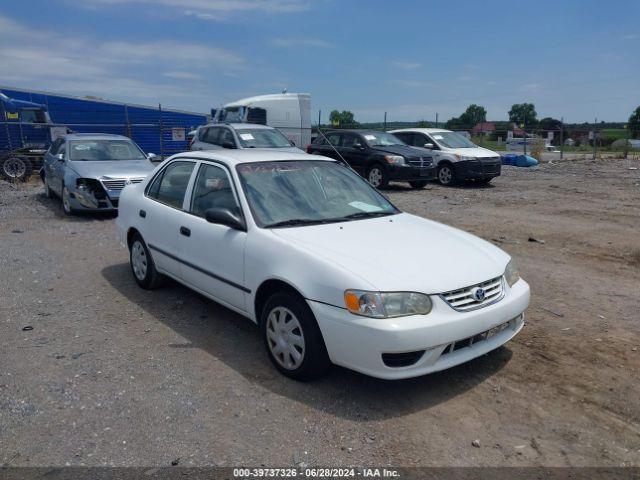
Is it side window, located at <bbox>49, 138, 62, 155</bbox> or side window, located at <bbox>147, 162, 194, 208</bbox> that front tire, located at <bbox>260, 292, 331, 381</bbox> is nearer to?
side window, located at <bbox>147, 162, 194, 208</bbox>

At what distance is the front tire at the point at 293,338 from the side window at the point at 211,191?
3.28 feet

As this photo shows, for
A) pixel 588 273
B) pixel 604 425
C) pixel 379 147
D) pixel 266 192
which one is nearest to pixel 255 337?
pixel 266 192

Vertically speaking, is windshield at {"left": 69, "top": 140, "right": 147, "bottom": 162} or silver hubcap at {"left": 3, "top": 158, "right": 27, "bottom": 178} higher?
windshield at {"left": 69, "top": 140, "right": 147, "bottom": 162}

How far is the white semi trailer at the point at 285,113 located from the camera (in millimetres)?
19891

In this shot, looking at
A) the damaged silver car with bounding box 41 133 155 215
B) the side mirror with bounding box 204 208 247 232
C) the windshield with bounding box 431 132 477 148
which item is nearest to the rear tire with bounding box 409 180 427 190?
the windshield with bounding box 431 132 477 148

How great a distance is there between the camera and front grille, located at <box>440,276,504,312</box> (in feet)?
11.4

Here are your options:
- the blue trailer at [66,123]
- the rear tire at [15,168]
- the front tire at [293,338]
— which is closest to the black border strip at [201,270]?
the front tire at [293,338]

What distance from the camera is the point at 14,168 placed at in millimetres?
15758

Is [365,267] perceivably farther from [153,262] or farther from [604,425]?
[153,262]

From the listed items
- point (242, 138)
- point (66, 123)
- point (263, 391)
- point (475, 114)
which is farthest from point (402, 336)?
point (475, 114)

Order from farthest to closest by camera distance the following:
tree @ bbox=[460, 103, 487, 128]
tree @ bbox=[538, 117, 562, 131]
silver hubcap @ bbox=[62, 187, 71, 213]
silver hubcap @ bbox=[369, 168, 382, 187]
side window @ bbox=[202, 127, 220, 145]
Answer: tree @ bbox=[460, 103, 487, 128]
tree @ bbox=[538, 117, 562, 131]
silver hubcap @ bbox=[369, 168, 382, 187]
side window @ bbox=[202, 127, 220, 145]
silver hubcap @ bbox=[62, 187, 71, 213]

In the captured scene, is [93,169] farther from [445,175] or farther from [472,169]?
[472,169]

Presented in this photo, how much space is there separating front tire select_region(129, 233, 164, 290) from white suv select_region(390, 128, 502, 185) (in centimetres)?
1112

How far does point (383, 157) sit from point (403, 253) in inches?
417
